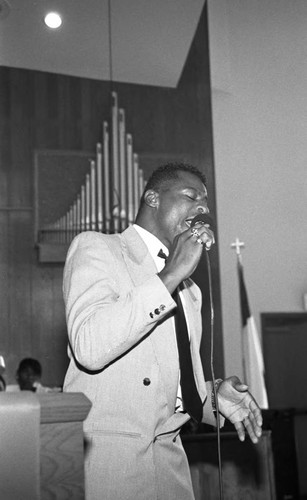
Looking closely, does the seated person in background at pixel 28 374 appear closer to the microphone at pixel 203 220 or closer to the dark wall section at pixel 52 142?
the dark wall section at pixel 52 142

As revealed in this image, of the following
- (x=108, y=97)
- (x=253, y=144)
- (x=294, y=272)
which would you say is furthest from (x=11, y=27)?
(x=294, y=272)

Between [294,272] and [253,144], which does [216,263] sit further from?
[253,144]

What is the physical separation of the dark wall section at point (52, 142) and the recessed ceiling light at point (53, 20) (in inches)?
48.7

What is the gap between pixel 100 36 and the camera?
7117mm

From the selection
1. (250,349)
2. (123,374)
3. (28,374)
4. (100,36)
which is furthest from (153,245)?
(100,36)

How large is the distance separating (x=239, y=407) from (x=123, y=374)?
1.56 feet

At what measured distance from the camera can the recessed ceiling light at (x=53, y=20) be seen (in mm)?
6812

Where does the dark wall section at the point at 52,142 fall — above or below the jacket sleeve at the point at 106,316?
above

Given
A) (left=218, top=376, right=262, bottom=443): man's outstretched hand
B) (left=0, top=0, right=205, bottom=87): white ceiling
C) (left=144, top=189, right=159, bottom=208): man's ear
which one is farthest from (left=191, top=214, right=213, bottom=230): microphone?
(left=0, top=0, right=205, bottom=87): white ceiling

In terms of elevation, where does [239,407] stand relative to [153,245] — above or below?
below

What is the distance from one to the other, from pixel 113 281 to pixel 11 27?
5.36 meters

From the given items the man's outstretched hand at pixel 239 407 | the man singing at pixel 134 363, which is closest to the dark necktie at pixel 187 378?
the man singing at pixel 134 363

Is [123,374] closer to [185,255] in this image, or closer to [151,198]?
[185,255]

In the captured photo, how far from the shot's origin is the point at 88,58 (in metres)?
7.59
